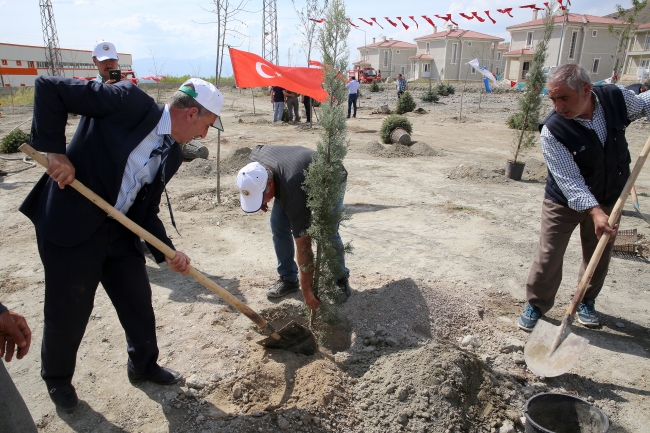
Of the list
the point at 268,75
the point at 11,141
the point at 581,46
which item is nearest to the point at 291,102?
the point at 268,75

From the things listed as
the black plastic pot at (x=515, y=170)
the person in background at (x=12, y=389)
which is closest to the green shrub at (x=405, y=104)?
the black plastic pot at (x=515, y=170)

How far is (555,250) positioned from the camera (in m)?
3.40

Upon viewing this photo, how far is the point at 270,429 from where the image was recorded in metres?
2.48

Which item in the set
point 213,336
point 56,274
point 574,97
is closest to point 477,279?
point 574,97

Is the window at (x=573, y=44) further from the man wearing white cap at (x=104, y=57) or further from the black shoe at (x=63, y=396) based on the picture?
the black shoe at (x=63, y=396)

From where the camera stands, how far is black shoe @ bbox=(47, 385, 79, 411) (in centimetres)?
262

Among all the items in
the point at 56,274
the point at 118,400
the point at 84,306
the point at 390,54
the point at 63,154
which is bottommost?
the point at 118,400

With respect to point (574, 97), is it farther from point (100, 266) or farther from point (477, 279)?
point (100, 266)

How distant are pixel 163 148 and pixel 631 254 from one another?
518 cm

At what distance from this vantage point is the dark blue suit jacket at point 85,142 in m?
2.14

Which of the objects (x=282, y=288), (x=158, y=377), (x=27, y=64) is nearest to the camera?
(x=158, y=377)

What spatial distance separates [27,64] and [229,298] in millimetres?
43989

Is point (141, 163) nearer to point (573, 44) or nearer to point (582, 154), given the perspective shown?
point (582, 154)

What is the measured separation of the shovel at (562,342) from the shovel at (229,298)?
1520 mm
